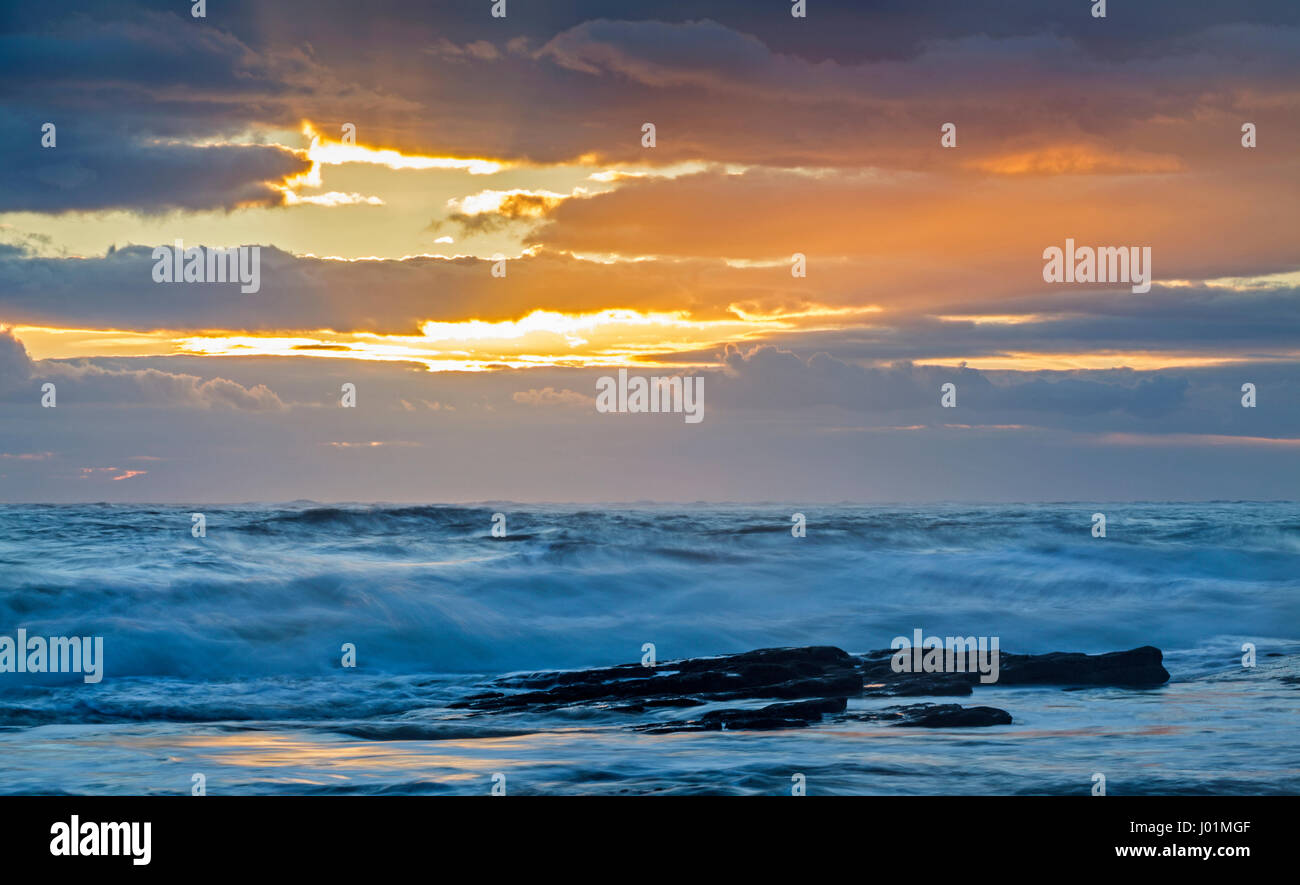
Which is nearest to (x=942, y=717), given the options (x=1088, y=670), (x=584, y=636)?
(x=1088, y=670)

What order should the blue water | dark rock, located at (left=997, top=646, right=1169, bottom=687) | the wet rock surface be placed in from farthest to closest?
dark rock, located at (left=997, top=646, right=1169, bottom=687) → the wet rock surface → the blue water

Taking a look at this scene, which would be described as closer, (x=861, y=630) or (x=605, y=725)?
(x=605, y=725)

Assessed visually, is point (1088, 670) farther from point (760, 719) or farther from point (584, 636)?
point (584, 636)

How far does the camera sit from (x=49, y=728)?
13.7 m

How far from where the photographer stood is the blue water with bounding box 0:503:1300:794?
11008mm

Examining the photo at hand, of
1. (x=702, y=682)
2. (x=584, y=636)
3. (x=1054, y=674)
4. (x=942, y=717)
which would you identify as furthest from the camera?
(x=584, y=636)

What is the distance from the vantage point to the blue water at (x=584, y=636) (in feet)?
36.1

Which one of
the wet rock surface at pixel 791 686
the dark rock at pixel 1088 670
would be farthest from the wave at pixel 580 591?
the dark rock at pixel 1088 670

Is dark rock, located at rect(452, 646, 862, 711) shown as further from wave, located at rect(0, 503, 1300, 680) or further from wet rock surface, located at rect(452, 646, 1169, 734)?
wave, located at rect(0, 503, 1300, 680)

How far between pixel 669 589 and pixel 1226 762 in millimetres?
19796

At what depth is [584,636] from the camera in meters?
25.0

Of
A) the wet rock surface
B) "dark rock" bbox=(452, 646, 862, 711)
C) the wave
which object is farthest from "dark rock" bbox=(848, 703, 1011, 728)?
Answer: the wave
